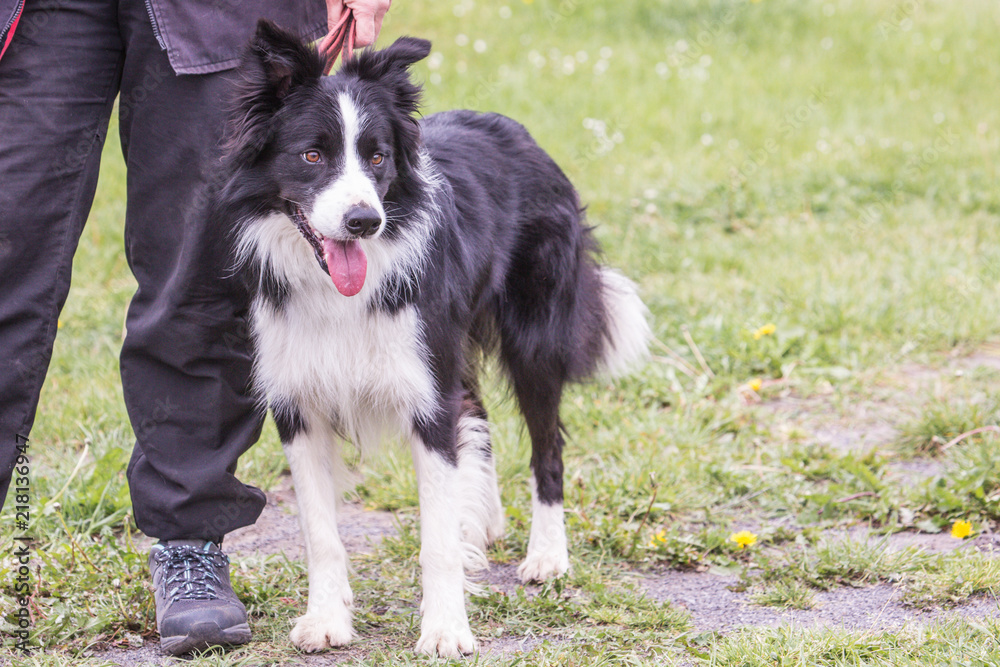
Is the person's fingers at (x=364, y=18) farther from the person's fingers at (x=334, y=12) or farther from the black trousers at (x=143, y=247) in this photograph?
the black trousers at (x=143, y=247)

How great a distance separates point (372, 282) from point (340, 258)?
0.47ft

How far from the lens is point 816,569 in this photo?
300 centimetres

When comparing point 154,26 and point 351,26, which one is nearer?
point 154,26

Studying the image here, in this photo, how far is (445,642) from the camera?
8.41ft

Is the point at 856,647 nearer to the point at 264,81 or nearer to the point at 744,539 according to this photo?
the point at 744,539

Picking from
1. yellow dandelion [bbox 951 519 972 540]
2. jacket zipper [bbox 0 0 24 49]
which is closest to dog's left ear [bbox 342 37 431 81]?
jacket zipper [bbox 0 0 24 49]

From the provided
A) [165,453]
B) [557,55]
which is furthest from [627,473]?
Answer: [557,55]

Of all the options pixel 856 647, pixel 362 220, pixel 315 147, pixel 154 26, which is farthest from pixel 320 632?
pixel 154 26

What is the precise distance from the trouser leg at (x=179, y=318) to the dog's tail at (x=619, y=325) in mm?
1384

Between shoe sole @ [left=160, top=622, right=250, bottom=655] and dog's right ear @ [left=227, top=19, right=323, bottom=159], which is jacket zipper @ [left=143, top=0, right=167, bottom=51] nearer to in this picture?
dog's right ear @ [left=227, top=19, right=323, bottom=159]

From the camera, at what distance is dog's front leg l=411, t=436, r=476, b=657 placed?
2611mm

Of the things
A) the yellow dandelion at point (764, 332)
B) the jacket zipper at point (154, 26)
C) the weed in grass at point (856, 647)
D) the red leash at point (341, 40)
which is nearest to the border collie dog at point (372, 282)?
the red leash at point (341, 40)

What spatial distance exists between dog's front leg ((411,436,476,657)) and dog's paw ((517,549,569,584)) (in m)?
0.45

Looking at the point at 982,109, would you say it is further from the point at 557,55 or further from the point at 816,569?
the point at 816,569
